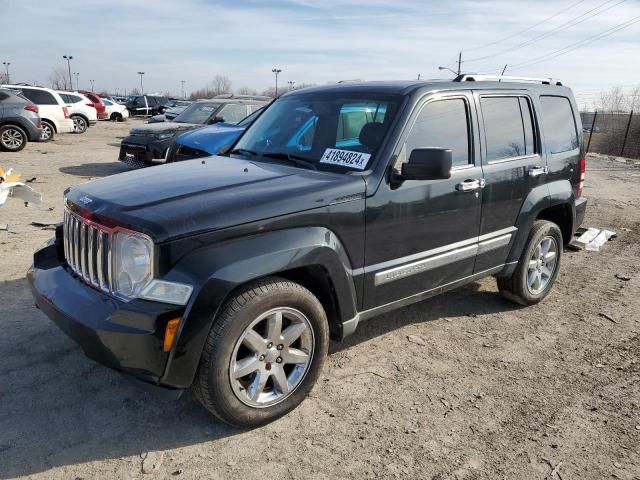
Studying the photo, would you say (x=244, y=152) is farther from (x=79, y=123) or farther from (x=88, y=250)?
(x=79, y=123)

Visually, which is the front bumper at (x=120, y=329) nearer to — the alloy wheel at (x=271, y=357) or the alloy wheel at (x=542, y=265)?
the alloy wheel at (x=271, y=357)

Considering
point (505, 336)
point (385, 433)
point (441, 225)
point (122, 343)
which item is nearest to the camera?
point (122, 343)

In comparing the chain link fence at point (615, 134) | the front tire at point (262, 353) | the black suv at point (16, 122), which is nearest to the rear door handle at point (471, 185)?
the front tire at point (262, 353)

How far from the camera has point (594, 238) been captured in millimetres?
7223

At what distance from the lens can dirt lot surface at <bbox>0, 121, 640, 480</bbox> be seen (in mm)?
2693

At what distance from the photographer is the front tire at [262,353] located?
2.68 meters

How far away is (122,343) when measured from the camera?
2.52 meters

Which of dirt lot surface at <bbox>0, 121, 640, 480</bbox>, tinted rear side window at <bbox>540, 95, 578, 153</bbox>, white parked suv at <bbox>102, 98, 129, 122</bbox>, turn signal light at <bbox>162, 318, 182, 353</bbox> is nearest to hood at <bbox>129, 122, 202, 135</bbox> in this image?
dirt lot surface at <bbox>0, 121, 640, 480</bbox>

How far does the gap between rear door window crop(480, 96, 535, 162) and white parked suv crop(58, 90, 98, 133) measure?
68.0 ft

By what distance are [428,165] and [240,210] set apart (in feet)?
3.88

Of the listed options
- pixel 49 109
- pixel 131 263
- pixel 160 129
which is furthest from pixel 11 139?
pixel 131 263

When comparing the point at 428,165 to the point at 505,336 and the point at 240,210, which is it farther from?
the point at 505,336

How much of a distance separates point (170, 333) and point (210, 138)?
23.3ft

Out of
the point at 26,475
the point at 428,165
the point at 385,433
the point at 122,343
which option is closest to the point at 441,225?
the point at 428,165
